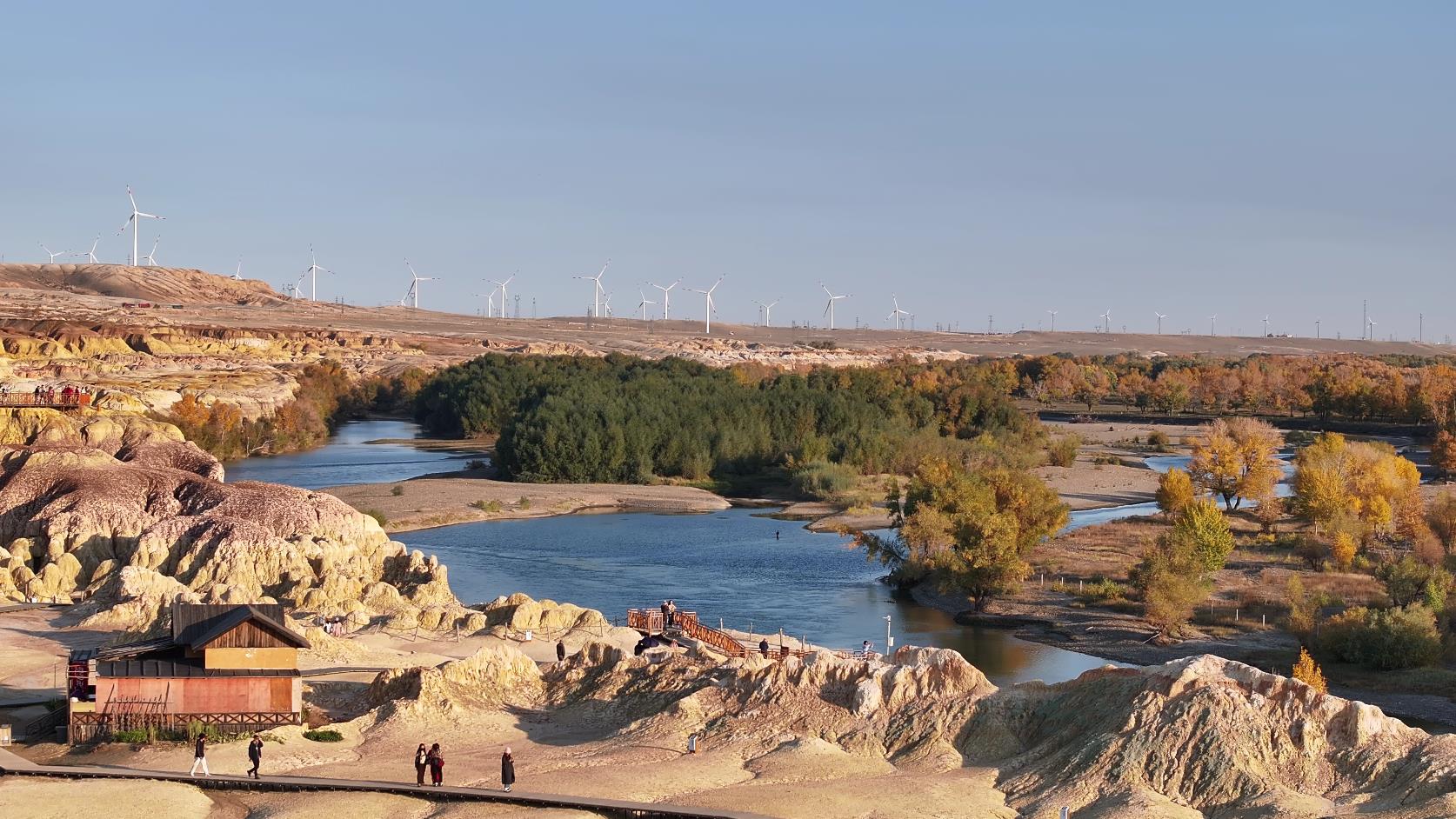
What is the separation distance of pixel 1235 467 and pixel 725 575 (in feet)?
109

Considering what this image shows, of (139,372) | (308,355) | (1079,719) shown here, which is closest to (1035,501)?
(1079,719)

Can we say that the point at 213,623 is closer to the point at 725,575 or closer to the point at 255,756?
the point at 255,756

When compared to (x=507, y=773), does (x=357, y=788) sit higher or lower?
lower

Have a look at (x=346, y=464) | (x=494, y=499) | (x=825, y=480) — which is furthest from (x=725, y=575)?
(x=346, y=464)

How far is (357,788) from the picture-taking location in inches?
1278

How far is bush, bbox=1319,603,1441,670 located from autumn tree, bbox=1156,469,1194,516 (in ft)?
93.5

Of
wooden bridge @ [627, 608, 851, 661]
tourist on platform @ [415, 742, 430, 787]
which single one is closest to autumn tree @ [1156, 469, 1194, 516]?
wooden bridge @ [627, 608, 851, 661]

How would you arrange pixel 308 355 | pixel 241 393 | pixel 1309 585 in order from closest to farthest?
pixel 1309 585, pixel 241 393, pixel 308 355

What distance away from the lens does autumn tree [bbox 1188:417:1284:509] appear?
88.1m

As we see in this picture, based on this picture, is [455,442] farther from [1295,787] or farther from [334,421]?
[1295,787]

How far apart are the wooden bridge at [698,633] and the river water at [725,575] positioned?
5022 millimetres

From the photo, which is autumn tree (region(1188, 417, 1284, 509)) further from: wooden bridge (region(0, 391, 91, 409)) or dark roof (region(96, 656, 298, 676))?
dark roof (region(96, 656, 298, 676))

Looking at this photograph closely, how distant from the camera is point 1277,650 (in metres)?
55.8

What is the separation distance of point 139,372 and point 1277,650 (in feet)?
356
